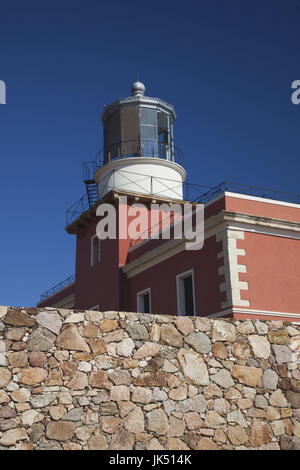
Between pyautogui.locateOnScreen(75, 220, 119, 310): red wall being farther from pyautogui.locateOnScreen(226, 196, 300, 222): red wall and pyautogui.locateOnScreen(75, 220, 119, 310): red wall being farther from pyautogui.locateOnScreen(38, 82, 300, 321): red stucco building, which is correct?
pyautogui.locateOnScreen(226, 196, 300, 222): red wall

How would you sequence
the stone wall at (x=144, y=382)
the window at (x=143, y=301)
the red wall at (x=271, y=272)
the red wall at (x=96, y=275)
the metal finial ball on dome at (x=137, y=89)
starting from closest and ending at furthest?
the stone wall at (x=144, y=382), the red wall at (x=271, y=272), the window at (x=143, y=301), the red wall at (x=96, y=275), the metal finial ball on dome at (x=137, y=89)

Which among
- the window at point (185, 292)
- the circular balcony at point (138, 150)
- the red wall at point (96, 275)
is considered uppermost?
the circular balcony at point (138, 150)

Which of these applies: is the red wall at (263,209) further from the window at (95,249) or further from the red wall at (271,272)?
the window at (95,249)

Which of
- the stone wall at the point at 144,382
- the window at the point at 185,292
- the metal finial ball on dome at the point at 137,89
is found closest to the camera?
the stone wall at the point at 144,382

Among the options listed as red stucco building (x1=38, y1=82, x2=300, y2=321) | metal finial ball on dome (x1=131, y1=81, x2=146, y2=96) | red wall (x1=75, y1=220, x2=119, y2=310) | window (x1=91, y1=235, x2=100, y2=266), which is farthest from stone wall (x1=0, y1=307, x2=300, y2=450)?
metal finial ball on dome (x1=131, y1=81, x2=146, y2=96)

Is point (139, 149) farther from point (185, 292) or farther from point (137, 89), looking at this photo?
Result: point (185, 292)

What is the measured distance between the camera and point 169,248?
15625 mm

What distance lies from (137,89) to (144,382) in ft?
53.6

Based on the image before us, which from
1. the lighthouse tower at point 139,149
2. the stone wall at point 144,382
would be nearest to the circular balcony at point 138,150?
the lighthouse tower at point 139,149

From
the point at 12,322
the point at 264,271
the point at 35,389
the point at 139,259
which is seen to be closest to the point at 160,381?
the point at 35,389

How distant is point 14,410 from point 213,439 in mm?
2481

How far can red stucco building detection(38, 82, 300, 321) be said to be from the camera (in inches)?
526

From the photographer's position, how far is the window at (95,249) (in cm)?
1984

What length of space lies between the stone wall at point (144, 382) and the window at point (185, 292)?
282 inches
